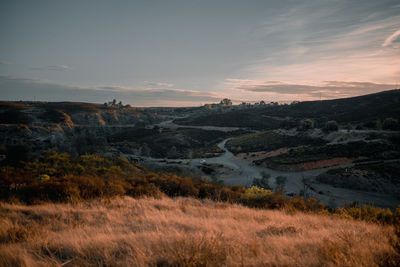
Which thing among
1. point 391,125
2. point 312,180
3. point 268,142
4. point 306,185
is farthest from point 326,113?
point 306,185

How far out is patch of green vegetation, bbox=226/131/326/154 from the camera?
67256mm

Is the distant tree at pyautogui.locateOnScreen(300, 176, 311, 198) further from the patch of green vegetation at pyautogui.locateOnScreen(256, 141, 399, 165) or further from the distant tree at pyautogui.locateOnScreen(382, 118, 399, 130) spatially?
the distant tree at pyautogui.locateOnScreen(382, 118, 399, 130)

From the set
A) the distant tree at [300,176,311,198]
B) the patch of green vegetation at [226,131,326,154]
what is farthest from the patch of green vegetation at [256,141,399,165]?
the patch of green vegetation at [226,131,326,154]

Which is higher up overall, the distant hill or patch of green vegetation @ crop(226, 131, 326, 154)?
the distant hill

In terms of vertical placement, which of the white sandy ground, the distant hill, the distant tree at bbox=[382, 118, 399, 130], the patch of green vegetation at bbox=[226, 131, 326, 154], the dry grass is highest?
the distant hill

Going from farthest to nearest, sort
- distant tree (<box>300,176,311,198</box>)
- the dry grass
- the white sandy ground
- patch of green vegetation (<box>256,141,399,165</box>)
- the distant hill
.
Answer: the distant hill
patch of green vegetation (<box>256,141,399,165</box>)
distant tree (<box>300,176,311,198</box>)
the white sandy ground
the dry grass

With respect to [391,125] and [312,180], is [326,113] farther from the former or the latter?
[312,180]

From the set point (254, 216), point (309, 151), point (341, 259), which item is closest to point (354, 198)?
point (309, 151)

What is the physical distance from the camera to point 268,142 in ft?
245

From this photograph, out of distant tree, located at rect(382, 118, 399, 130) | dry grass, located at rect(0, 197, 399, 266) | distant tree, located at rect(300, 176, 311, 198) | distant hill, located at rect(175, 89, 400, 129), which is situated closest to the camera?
dry grass, located at rect(0, 197, 399, 266)

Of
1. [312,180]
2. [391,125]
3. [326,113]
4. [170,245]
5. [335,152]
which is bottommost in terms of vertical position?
[312,180]

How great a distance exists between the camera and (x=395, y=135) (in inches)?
2044

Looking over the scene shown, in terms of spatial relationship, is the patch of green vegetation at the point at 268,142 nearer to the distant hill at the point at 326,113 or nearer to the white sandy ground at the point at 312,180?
the white sandy ground at the point at 312,180

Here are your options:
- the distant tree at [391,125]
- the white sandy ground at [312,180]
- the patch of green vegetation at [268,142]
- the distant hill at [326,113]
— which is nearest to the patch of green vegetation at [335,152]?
the white sandy ground at [312,180]
